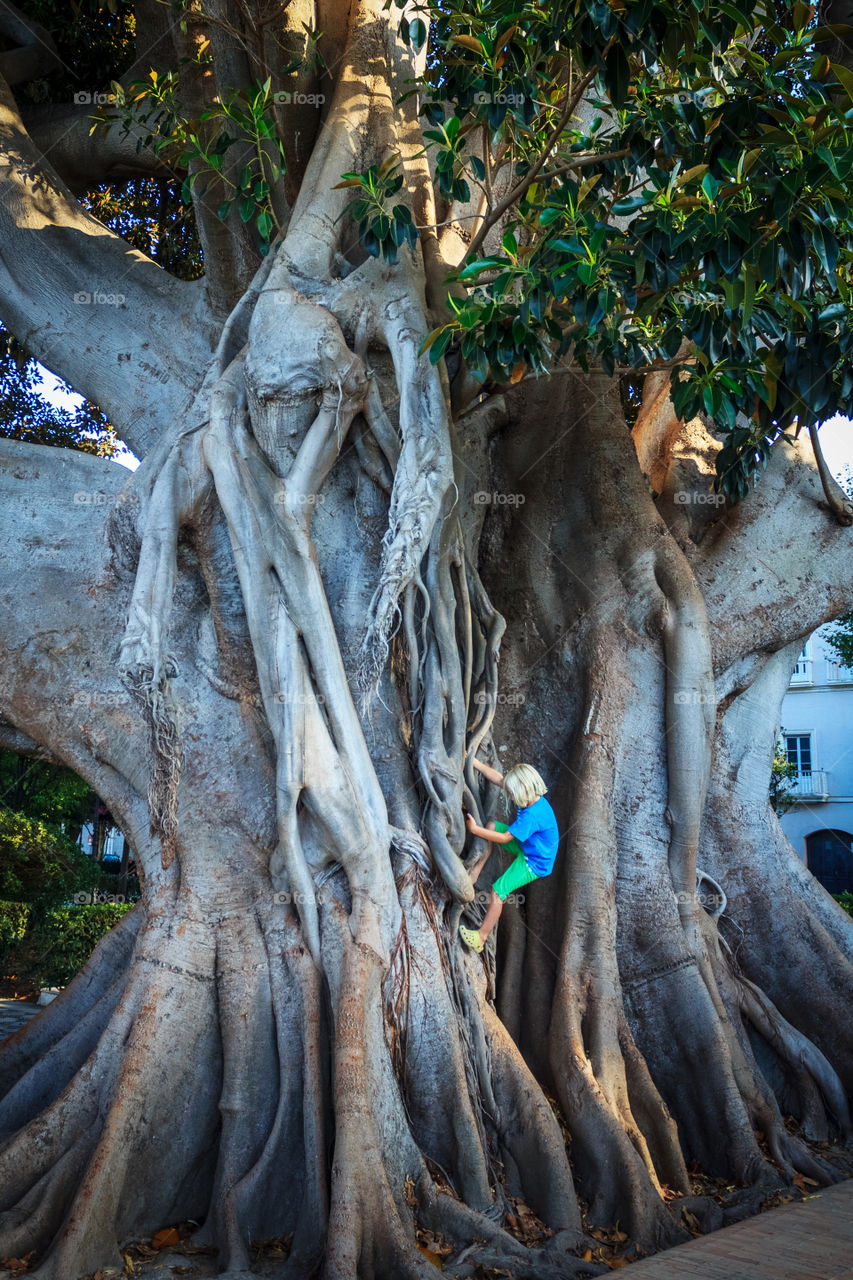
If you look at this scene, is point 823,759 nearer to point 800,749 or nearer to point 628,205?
point 800,749

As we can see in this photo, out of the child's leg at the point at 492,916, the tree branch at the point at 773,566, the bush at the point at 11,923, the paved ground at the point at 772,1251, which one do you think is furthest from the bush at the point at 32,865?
the paved ground at the point at 772,1251

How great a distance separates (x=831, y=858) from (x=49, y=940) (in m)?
20.2

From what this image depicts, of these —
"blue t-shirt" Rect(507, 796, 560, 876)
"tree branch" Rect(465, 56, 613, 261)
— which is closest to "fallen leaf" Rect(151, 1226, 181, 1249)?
"blue t-shirt" Rect(507, 796, 560, 876)

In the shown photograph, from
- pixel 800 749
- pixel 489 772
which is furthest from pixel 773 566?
pixel 800 749

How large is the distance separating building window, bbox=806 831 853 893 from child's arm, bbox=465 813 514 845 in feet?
73.6

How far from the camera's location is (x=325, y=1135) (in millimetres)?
4145

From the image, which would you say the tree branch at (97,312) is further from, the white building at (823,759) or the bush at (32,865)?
the white building at (823,759)

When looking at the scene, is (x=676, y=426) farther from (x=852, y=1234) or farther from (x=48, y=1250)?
(x=48, y=1250)

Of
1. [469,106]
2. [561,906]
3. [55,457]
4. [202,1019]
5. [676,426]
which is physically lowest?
[202,1019]

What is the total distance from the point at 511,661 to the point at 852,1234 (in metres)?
3.20

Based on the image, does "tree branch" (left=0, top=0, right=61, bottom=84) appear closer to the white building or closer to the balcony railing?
the white building

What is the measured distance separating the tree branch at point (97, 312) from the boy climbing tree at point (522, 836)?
2.71 meters

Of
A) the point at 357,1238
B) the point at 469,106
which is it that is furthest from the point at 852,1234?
the point at 469,106

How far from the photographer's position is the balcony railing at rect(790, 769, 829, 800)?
25.8 m
